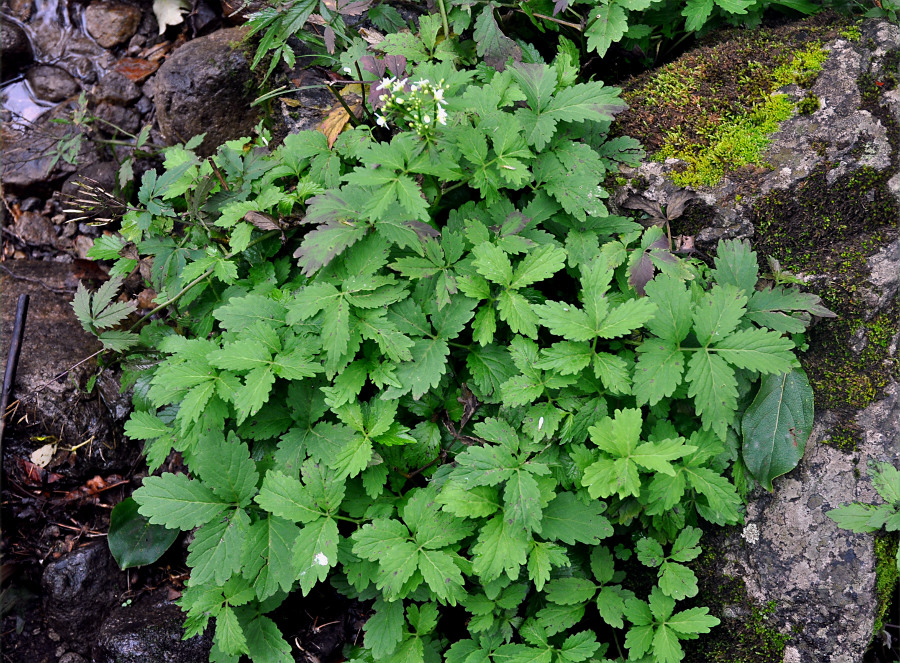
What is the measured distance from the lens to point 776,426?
7.89 ft

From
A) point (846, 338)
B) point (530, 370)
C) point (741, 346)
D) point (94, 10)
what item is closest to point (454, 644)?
point (530, 370)

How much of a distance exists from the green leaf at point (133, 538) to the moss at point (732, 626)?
257 centimetres

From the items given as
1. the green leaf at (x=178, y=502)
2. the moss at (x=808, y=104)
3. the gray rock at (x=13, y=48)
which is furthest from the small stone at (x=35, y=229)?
the moss at (x=808, y=104)

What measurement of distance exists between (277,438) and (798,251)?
2466 mm

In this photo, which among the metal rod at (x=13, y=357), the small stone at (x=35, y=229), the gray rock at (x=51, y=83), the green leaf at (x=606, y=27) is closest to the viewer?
the green leaf at (x=606, y=27)

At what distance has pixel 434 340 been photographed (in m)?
2.50

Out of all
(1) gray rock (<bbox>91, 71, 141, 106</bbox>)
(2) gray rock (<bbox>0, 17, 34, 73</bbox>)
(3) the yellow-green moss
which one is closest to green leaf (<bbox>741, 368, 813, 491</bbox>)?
(3) the yellow-green moss

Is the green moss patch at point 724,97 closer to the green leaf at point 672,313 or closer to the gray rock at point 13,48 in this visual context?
the green leaf at point 672,313

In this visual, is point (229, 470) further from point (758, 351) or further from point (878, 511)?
point (878, 511)

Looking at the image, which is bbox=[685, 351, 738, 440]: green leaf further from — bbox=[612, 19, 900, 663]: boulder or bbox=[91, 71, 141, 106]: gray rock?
bbox=[91, 71, 141, 106]: gray rock

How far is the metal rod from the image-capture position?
315 cm

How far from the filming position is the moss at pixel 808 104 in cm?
273

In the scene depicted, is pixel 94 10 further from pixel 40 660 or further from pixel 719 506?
pixel 719 506

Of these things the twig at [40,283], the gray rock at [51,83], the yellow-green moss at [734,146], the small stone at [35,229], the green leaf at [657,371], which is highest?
the yellow-green moss at [734,146]
